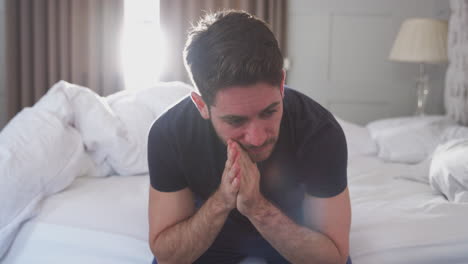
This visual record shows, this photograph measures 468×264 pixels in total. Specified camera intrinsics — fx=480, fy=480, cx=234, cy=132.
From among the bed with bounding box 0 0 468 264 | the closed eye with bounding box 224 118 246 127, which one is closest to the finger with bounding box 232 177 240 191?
the closed eye with bounding box 224 118 246 127

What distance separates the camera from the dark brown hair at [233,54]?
1102 millimetres

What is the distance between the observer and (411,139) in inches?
98.5

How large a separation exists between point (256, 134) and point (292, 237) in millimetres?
280

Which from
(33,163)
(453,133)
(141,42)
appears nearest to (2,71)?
(141,42)

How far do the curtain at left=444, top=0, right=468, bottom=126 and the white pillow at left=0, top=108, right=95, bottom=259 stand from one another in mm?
2129

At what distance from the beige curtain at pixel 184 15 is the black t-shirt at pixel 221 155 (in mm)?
2372

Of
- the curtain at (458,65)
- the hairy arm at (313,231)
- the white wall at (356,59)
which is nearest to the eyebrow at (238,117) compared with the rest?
the hairy arm at (313,231)

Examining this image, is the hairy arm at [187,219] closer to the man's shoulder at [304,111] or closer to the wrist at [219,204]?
the wrist at [219,204]

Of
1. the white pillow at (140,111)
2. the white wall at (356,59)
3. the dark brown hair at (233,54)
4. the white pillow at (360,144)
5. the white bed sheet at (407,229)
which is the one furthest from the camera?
the white wall at (356,59)

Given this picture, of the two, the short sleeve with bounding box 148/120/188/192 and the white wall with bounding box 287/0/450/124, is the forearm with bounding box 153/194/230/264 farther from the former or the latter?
the white wall with bounding box 287/0/450/124

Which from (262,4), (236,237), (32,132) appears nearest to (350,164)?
(236,237)

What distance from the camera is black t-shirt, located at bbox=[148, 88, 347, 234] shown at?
1.28 metres

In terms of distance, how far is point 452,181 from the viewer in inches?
69.1

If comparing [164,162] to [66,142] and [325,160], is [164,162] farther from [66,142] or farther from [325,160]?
[66,142]
